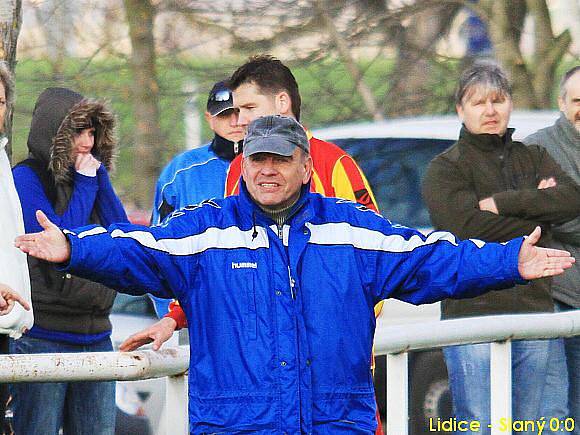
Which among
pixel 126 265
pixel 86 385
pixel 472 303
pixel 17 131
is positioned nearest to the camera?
pixel 126 265

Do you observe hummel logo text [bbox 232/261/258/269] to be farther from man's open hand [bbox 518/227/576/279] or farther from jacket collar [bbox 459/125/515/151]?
jacket collar [bbox 459/125/515/151]

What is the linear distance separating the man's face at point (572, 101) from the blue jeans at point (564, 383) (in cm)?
104

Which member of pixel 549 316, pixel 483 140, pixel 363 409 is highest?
pixel 483 140

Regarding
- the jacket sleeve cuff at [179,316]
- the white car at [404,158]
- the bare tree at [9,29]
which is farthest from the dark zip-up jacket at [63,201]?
the white car at [404,158]

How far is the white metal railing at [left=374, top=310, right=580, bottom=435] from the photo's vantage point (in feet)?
16.9

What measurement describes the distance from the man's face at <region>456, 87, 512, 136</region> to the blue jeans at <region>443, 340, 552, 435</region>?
954mm

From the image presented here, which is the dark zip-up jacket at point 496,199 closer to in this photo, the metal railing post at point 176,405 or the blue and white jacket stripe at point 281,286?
the blue and white jacket stripe at point 281,286

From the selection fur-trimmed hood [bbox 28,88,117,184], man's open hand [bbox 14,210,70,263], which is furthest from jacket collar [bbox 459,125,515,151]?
man's open hand [bbox 14,210,70,263]

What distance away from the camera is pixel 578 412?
617cm

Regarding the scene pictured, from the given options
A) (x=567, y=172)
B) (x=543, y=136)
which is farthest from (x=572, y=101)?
(x=567, y=172)

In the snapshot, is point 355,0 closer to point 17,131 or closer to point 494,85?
point 17,131

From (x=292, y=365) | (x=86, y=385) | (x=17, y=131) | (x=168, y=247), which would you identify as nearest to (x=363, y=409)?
(x=292, y=365)

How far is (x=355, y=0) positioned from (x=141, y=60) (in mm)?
2121

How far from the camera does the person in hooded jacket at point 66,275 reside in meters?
5.35
